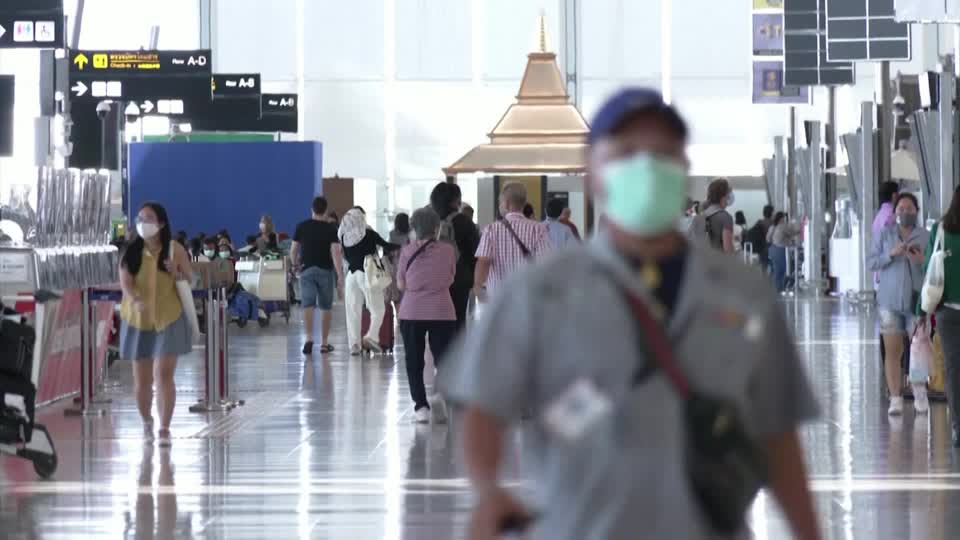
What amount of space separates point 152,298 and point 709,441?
391 inches

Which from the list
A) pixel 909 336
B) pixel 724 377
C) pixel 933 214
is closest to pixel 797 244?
pixel 933 214

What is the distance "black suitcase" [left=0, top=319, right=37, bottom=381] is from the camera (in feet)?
37.7

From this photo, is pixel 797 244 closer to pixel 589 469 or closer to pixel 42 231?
pixel 42 231

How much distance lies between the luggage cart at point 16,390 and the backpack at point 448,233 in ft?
13.7

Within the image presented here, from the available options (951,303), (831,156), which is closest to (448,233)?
(951,303)

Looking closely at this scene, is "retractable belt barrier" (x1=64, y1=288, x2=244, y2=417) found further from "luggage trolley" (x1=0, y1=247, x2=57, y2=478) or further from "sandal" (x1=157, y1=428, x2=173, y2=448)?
"luggage trolley" (x1=0, y1=247, x2=57, y2=478)

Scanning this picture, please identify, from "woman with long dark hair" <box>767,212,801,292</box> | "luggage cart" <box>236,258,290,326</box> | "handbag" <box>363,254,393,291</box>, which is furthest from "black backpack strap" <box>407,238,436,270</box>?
"woman with long dark hair" <box>767,212,801,292</box>

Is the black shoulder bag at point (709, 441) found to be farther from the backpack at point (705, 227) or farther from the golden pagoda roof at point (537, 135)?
the golden pagoda roof at point (537, 135)

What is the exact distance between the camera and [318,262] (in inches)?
915

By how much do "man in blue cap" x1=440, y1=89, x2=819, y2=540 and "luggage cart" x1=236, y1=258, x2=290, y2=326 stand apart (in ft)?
92.7

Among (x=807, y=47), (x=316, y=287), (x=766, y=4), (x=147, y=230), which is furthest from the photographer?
(x=766, y=4)

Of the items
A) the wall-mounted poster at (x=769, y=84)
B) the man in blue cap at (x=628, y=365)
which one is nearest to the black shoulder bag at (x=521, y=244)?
the man in blue cap at (x=628, y=365)

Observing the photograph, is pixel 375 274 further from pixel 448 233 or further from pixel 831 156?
pixel 831 156

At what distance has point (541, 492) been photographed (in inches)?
148
